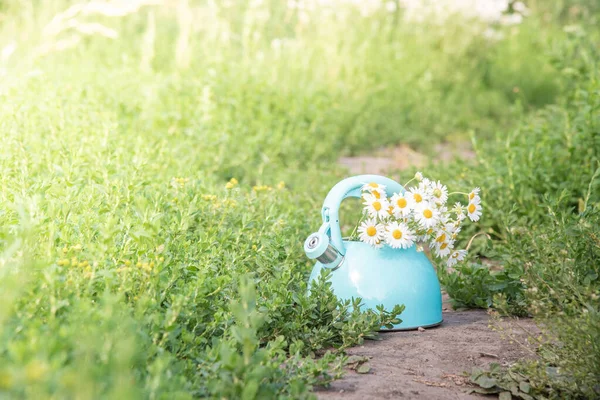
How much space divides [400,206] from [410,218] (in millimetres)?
76

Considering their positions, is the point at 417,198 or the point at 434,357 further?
the point at 417,198

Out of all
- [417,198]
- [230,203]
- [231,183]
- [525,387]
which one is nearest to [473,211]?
[417,198]

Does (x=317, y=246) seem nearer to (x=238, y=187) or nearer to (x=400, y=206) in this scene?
(x=400, y=206)

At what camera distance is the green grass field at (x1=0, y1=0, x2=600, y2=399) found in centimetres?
201

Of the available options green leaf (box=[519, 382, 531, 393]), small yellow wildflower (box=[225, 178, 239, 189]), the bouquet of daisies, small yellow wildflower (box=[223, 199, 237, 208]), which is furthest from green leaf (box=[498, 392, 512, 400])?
small yellow wildflower (box=[225, 178, 239, 189])

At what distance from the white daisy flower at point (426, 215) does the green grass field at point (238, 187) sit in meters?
0.39

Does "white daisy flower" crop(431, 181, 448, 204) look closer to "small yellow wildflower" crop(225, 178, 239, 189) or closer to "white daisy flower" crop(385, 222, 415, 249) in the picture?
"white daisy flower" crop(385, 222, 415, 249)

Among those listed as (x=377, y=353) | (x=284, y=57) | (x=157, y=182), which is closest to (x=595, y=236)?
(x=377, y=353)

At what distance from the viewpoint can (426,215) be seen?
114 inches

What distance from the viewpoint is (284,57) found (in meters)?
7.78

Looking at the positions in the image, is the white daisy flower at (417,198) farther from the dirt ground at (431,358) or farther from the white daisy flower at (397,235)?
the dirt ground at (431,358)

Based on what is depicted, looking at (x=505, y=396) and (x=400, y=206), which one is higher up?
(x=400, y=206)

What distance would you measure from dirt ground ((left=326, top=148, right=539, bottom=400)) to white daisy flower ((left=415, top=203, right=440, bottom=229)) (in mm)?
436

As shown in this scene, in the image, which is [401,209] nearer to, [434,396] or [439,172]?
[434,396]
